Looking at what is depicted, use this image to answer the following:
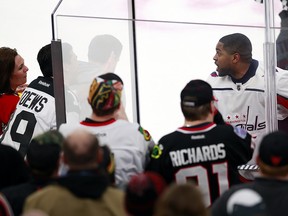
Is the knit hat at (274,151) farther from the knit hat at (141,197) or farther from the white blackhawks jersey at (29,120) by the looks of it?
the white blackhawks jersey at (29,120)

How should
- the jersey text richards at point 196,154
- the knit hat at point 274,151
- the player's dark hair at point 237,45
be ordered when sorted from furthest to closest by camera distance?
1. the player's dark hair at point 237,45
2. the jersey text richards at point 196,154
3. the knit hat at point 274,151

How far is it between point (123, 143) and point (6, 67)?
172 cm

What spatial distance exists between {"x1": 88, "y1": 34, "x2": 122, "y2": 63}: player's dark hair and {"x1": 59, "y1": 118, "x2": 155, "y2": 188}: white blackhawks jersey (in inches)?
32.4

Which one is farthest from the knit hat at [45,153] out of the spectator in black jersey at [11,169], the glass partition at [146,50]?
the glass partition at [146,50]

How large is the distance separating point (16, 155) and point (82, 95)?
1.05 meters

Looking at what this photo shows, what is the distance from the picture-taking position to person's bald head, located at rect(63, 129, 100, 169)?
3.31 metres

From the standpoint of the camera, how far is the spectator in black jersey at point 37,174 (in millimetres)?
3545

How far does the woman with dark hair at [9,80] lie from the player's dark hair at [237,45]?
1403 mm

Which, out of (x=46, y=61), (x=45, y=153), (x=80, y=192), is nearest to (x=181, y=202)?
(x=80, y=192)

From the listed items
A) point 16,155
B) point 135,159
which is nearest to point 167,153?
point 135,159

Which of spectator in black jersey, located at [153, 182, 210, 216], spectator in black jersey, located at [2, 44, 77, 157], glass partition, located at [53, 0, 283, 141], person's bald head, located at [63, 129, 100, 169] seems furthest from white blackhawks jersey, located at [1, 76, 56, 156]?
spectator in black jersey, located at [153, 182, 210, 216]

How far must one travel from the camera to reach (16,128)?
524cm

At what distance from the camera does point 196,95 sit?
4.10m

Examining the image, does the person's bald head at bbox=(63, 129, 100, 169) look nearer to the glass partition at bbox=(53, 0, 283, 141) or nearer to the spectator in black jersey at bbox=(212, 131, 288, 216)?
the spectator in black jersey at bbox=(212, 131, 288, 216)
